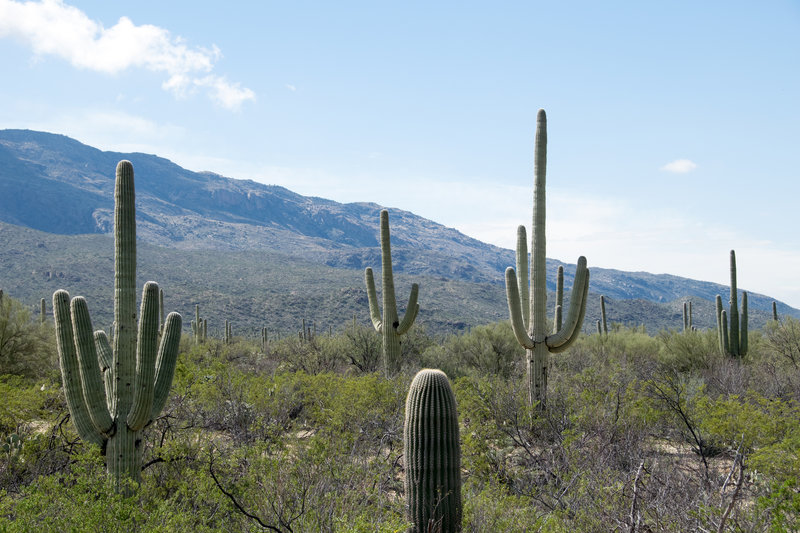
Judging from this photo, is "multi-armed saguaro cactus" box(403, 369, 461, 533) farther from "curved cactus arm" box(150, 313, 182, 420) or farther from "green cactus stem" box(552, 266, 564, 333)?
"green cactus stem" box(552, 266, 564, 333)

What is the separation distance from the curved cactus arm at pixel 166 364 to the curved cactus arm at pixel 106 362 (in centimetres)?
44

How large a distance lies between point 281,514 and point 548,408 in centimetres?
554

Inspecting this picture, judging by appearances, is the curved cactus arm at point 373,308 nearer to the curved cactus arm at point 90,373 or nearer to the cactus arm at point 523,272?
the cactus arm at point 523,272

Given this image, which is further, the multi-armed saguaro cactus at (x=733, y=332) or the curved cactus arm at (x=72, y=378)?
the multi-armed saguaro cactus at (x=733, y=332)

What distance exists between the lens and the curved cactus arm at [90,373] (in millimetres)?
6168

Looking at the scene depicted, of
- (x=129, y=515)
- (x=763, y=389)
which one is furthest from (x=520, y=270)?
(x=129, y=515)

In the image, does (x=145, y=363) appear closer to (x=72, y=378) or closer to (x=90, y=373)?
(x=90, y=373)

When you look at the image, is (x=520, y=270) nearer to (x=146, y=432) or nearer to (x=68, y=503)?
(x=146, y=432)

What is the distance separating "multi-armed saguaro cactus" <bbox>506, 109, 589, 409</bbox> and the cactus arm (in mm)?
225

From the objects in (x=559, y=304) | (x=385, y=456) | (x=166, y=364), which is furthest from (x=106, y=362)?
(x=559, y=304)

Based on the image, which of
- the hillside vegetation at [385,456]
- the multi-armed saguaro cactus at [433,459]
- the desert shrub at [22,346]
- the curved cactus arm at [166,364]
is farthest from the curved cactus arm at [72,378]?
the desert shrub at [22,346]

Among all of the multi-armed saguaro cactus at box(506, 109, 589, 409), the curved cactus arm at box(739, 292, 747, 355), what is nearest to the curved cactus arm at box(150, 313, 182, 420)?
the multi-armed saguaro cactus at box(506, 109, 589, 409)

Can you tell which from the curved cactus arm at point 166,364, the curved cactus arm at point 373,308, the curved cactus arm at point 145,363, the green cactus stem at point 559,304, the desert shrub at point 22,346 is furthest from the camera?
the curved cactus arm at point 373,308

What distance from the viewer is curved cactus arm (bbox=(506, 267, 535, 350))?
10.6m
